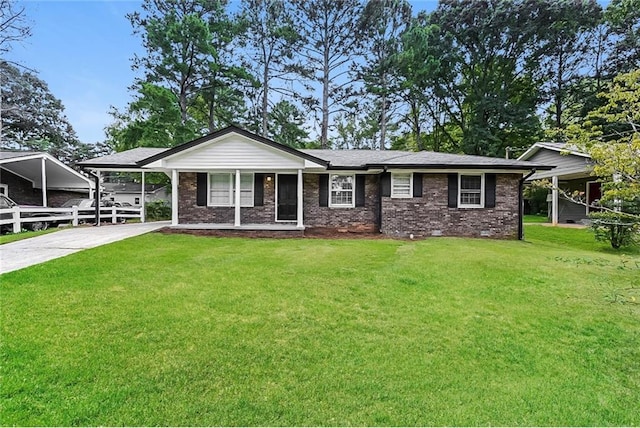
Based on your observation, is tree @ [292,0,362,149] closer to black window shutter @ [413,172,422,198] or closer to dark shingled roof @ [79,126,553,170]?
dark shingled roof @ [79,126,553,170]

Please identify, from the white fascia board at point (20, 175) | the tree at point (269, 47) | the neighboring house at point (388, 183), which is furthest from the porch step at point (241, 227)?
the tree at point (269, 47)

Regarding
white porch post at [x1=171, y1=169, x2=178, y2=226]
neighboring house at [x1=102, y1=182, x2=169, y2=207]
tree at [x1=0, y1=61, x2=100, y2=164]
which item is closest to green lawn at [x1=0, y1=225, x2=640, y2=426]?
white porch post at [x1=171, y1=169, x2=178, y2=226]

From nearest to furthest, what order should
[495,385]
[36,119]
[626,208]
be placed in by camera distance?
1. [495,385]
2. [626,208]
3. [36,119]

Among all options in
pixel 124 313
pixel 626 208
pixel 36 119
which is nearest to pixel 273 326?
pixel 124 313

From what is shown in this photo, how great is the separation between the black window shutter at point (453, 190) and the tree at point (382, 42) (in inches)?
633

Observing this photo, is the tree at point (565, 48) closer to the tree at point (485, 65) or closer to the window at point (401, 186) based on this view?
the tree at point (485, 65)

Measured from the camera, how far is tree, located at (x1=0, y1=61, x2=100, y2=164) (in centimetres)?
2861

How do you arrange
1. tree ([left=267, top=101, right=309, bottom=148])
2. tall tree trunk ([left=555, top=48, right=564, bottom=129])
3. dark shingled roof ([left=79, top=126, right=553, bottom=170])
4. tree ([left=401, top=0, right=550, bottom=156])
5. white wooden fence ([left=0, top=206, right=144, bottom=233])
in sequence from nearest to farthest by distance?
dark shingled roof ([left=79, top=126, right=553, bottom=170]) < white wooden fence ([left=0, top=206, right=144, bottom=233]) < tree ([left=401, top=0, right=550, bottom=156]) < tree ([left=267, top=101, right=309, bottom=148]) < tall tree trunk ([left=555, top=48, right=564, bottom=129])

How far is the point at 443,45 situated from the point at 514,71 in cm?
664

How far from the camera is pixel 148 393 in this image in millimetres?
2830

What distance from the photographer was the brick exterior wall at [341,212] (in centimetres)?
1333

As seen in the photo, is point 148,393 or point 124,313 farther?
point 124,313

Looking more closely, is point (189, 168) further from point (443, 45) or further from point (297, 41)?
point (443, 45)

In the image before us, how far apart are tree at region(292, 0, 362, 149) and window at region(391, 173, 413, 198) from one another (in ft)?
50.6
